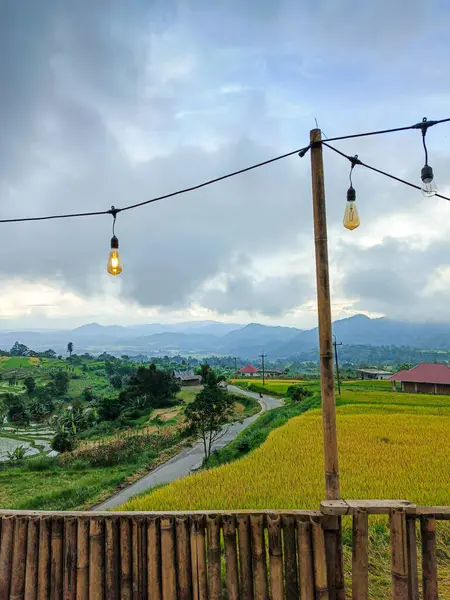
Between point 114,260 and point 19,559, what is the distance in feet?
9.82

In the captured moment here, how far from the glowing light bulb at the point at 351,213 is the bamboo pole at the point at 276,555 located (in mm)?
2773

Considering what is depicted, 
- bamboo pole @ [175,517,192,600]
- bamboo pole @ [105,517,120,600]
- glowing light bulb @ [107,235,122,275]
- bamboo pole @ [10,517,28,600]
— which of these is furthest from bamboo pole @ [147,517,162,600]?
glowing light bulb @ [107,235,122,275]

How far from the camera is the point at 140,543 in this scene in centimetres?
320

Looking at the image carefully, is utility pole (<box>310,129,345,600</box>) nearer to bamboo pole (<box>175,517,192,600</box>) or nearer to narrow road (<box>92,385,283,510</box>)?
bamboo pole (<box>175,517,192,600</box>)

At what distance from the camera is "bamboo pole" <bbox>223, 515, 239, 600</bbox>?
3111 mm

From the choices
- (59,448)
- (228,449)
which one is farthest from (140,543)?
(59,448)

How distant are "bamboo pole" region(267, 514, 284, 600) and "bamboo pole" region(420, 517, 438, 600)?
1.17 m

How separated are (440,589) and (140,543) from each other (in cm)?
356

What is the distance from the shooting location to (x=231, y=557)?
10.3 feet

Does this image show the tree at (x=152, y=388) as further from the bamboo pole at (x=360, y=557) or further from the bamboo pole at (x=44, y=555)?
the bamboo pole at (x=360, y=557)

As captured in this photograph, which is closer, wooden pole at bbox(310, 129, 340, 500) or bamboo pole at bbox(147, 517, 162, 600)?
bamboo pole at bbox(147, 517, 162, 600)

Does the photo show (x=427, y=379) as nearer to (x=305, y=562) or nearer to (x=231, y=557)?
(x=305, y=562)

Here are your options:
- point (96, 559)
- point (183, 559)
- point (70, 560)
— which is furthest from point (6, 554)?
point (183, 559)

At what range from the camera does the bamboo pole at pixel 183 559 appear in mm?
3115
